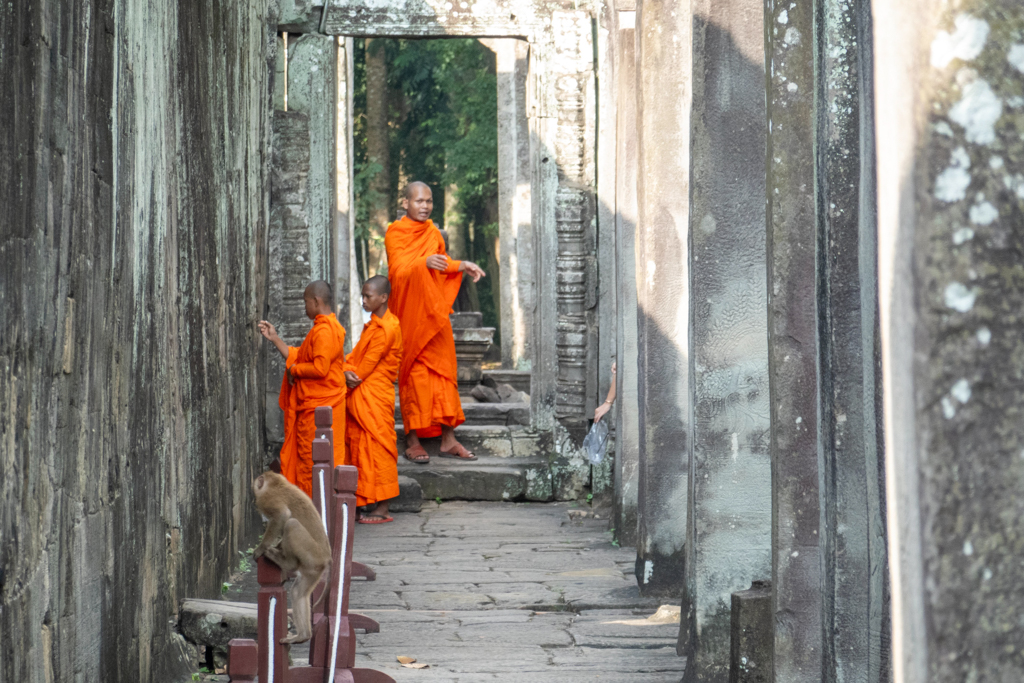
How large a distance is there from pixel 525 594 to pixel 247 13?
429cm

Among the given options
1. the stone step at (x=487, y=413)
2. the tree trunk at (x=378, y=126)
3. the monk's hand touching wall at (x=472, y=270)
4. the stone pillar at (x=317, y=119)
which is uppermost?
the tree trunk at (x=378, y=126)

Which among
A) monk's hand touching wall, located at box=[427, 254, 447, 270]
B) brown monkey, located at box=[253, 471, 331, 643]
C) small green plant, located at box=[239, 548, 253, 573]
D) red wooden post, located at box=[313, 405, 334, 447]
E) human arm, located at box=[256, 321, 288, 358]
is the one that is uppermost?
monk's hand touching wall, located at box=[427, 254, 447, 270]

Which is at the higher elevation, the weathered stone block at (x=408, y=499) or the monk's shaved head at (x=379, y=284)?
the monk's shaved head at (x=379, y=284)

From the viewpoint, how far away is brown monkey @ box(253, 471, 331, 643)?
355 centimetres

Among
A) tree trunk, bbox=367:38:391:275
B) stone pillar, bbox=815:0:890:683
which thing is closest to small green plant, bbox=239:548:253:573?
stone pillar, bbox=815:0:890:683

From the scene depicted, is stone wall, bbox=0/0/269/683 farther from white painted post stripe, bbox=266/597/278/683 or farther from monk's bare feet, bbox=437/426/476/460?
monk's bare feet, bbox=437/426/476/460

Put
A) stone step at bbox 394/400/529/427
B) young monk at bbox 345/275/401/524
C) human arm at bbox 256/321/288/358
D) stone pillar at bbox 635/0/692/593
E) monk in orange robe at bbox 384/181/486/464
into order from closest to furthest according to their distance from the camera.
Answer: stone pillar at bbox 635/0/692/593 < human arm at bbox 256/321/288/358 < young monk at bbox 345/275/401/524 < monk in orange robe at bbox 384/181/486/464 < stone step at bbox 394/400/529/427

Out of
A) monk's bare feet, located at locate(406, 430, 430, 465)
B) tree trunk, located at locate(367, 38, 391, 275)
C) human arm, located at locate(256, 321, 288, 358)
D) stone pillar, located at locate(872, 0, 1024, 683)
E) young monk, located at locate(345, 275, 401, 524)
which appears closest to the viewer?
stone pillar, located at locate(872, 0, 1024, 683)

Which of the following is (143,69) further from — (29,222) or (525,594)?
(525,594)

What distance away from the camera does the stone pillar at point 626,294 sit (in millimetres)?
7191

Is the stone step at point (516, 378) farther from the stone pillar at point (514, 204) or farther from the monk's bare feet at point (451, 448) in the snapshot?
the monk's bare feet at point (451, 448)

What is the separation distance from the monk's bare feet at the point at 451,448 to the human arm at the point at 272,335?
1.84 metres

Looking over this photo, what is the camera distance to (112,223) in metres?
4.09

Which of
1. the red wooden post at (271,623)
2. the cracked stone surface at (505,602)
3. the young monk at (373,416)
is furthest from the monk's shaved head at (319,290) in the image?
the red wooden post at (271,623)
